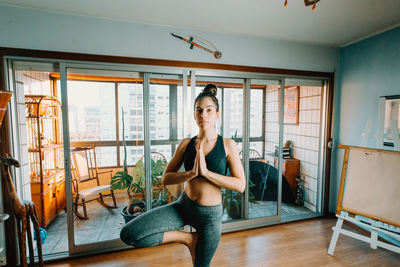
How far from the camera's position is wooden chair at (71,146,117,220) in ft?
9.16

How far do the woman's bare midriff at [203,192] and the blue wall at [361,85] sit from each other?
2396mm

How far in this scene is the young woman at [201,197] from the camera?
1.10 meters

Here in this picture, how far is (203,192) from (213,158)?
20 cm

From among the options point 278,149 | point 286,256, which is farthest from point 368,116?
point 286,256

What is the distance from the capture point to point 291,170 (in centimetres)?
347

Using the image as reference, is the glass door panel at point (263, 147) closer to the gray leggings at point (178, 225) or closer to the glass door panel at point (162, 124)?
the glass door panel at point (162, 124)

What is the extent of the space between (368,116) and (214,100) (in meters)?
2.41

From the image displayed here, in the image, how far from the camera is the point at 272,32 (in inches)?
94.7

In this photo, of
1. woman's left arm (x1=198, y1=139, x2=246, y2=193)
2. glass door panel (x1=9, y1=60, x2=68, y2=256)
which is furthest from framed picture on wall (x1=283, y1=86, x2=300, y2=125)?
glass door panel (x1=9, y1=60, x2=68, y2=256)

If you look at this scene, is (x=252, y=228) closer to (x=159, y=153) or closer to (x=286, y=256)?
(x=286, y=256)

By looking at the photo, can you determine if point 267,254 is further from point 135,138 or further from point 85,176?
point 85,176

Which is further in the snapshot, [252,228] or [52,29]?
[252,228]

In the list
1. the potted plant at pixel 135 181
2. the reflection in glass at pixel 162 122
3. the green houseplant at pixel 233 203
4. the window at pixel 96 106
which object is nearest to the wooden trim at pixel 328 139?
the green houseplant at pixel 233 203

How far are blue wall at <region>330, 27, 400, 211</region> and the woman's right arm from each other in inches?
99.0
